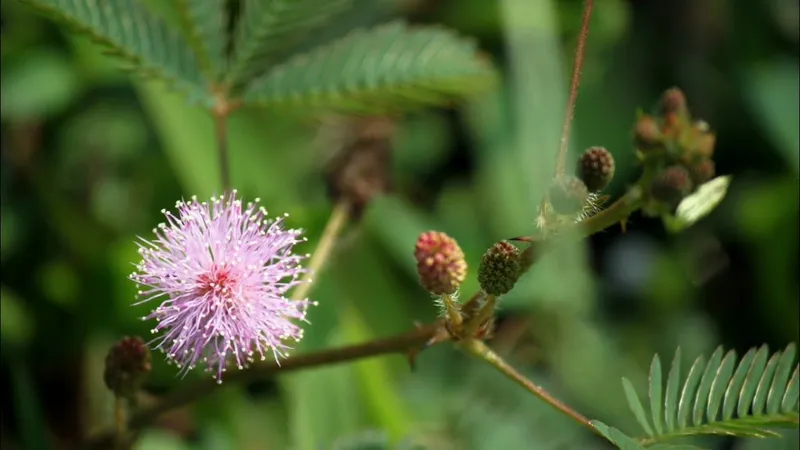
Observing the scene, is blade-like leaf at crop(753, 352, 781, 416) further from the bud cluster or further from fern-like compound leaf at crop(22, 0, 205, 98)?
fern-like compound leaf at crop(22, 0, 205, 98)

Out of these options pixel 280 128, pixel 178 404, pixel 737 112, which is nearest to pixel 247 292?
pixel 178 404

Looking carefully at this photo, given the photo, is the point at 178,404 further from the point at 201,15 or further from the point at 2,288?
the point at 2,288

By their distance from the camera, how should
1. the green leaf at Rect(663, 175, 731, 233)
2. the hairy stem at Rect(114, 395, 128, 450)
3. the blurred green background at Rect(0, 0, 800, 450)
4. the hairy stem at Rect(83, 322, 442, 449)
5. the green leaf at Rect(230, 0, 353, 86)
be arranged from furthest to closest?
the blurred green background at Rect(0, 0, 800, 450), the green leaf at Rect(230, 0, 353, 86), the hairy stem at Rect(114, 395, 128, 450), the hairy stem at Rect(83, 322, 442, 449), the green leaf at Rect(663, 175, 731, 233)

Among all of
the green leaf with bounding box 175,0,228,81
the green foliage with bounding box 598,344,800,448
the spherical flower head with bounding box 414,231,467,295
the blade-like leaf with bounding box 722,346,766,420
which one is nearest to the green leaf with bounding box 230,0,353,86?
the green leaf with bounding box 175,0,228,81

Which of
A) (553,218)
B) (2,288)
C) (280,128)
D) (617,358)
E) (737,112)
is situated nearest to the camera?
(553,218)

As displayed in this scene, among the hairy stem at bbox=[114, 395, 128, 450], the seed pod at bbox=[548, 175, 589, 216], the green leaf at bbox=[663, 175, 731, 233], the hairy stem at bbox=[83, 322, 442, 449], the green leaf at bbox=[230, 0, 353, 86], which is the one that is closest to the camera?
the seed pod at bbox=[548, 175, 589, 216]

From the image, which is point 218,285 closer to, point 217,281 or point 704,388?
point 217,281

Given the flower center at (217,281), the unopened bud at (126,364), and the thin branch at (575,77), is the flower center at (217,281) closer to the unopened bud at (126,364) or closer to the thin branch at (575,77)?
the unopened bud at (126,364)
